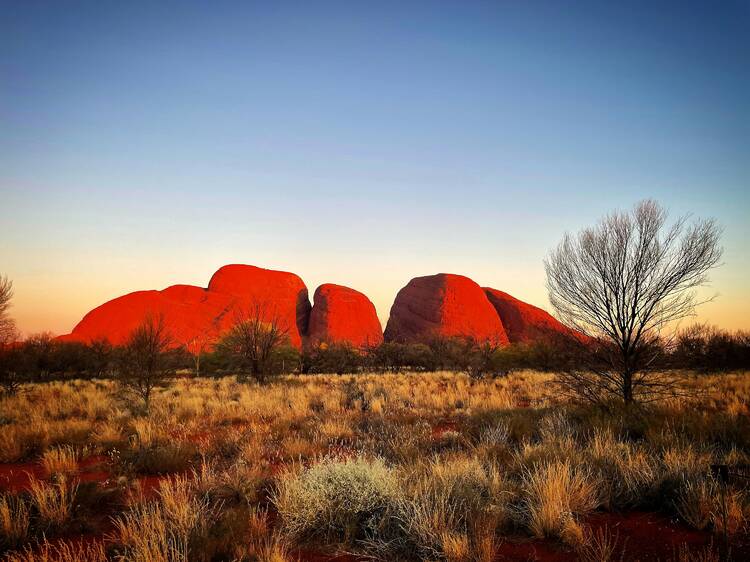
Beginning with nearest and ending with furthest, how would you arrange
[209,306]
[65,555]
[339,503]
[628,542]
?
[65,555]
[628,542]
[339,503]
[209,306]

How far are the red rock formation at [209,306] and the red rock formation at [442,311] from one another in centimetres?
1598

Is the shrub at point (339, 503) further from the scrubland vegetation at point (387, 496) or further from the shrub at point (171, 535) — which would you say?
the shrub at point (171, 535)

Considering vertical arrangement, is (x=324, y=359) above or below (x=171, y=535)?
below

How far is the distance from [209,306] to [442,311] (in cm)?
3488

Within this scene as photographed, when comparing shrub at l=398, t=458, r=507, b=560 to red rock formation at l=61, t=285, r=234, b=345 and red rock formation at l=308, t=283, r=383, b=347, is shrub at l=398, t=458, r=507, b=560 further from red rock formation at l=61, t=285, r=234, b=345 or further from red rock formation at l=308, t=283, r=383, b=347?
red rock formation at l=308, t=283, r=383, b=347

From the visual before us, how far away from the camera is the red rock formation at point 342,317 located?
60.2 meters

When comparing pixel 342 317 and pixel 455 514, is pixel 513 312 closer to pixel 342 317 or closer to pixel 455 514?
pixel 342 317

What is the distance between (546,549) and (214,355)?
37177 mm

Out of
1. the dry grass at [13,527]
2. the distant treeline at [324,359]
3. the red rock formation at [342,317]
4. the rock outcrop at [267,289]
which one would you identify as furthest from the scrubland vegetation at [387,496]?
the rock outcrop at [267,289]

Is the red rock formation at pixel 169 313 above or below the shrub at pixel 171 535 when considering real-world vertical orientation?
above

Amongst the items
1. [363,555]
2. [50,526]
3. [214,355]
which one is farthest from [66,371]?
[363,555]

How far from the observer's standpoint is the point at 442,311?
194 feet

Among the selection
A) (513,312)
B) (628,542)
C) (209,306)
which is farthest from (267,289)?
(628,542)

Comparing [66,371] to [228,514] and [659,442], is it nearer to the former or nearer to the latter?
[228,514]
